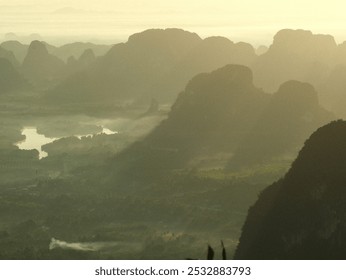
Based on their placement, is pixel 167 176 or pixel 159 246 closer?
pixel 159 246

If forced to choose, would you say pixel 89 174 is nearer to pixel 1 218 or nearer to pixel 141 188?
pixel 141 188

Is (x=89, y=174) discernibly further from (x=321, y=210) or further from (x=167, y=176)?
(x=321, y=210)

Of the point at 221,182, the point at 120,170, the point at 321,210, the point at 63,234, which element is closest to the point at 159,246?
the point at 63,234
